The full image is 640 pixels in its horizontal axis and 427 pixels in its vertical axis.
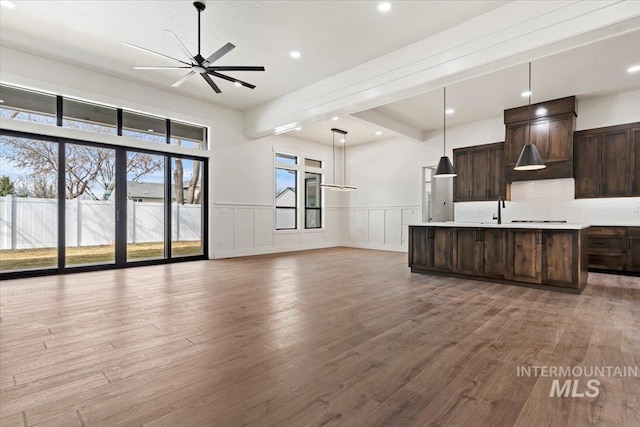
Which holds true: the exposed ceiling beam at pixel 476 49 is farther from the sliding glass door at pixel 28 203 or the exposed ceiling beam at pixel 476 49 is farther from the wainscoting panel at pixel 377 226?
the sliding glass door at pixel 28 203

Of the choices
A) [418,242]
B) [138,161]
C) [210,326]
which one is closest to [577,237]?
[418,242]

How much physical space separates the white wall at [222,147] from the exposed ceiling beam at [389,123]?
3125 millimetres

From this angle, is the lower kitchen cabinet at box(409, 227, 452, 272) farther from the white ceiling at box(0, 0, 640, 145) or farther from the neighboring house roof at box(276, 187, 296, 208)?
the neighboring house roof at box(276, 187, 296, 208)

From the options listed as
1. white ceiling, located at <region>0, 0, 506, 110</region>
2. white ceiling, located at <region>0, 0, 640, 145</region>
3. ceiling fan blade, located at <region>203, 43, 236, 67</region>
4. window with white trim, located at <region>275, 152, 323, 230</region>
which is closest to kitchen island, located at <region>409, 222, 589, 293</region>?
white ceiling, located at <region>0, 0, 640, 145</region>

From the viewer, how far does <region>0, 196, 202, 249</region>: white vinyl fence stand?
5062 mm

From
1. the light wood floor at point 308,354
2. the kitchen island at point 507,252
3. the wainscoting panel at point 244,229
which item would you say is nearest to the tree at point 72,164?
the light wood floor at point 308,354

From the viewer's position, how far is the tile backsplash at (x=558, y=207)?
227 inches

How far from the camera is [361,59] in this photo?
5.04 metres

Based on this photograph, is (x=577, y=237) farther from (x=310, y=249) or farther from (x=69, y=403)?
(x=310, y=249)

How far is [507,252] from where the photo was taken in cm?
462

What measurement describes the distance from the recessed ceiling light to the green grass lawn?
5931 mm

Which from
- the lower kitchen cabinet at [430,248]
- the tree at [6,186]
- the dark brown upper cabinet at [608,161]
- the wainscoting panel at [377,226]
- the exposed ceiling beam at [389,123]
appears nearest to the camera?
the tree at [6,186]

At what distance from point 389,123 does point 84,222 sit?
262 inches

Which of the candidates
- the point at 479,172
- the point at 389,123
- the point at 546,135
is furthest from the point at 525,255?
the point at 389,123
